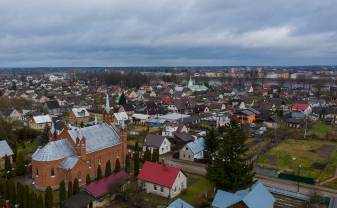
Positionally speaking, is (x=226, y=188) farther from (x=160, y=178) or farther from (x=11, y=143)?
(x=11, y=143)

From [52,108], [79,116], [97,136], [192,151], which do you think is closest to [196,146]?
[192,151]

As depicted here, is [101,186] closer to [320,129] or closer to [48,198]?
[48,198]

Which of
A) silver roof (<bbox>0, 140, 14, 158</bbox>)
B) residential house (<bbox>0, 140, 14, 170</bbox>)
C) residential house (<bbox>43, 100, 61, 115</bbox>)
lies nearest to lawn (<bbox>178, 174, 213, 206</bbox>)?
residential house (<bbox>0, 140, 14, 170</bbox>)

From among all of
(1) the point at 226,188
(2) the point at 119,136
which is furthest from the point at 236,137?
(2) the point at 119,136

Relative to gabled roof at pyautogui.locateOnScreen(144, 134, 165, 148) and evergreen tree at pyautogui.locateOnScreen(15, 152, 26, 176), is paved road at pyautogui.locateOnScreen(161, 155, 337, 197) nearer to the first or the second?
gabled roof at pyautogui.locateOnScreen(144, 134, 165, 148)

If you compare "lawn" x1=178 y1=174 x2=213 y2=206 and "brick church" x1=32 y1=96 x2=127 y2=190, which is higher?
"brick church" x1=32 y1=96 x2=127 y2=190

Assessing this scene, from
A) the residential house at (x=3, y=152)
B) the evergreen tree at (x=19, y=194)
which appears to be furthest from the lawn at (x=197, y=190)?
the residential house at (x=3, y=152)
